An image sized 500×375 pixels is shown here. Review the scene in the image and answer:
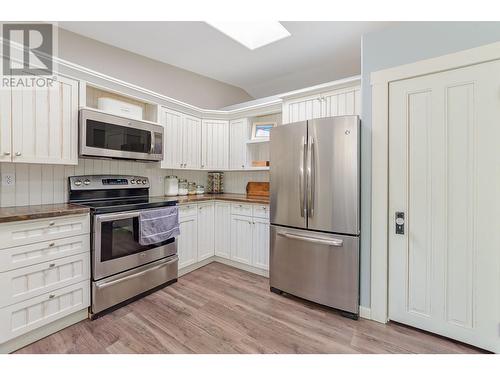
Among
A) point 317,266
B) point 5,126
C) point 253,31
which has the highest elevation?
point 253,31

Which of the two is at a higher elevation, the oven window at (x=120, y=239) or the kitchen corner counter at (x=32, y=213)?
the kitchen corner counter at (x=32, y=213)

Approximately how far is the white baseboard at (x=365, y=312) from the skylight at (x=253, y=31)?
289 centimetres

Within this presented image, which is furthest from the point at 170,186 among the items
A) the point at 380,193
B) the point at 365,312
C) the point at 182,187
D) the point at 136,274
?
the point at 365,312

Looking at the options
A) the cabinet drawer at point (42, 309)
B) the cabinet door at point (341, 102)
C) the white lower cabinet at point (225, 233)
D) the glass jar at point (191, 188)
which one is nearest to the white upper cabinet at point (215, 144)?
the glass jar at point (191, 188)

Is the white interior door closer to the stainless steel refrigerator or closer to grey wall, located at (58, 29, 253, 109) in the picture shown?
the stainless steel refrigerator

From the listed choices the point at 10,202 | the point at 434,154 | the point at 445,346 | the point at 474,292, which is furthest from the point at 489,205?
the point at 10,202

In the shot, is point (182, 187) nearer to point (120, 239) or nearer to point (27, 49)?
point (120, 239)

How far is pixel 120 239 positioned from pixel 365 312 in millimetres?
2346

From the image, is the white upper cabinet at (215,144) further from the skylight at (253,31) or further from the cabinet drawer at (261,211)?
the skylight at (253,31)

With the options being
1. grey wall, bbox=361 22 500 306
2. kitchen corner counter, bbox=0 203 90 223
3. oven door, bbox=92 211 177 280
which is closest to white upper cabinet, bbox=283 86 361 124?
grey wall, bbox=361 22 500 306

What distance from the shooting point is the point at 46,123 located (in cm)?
206

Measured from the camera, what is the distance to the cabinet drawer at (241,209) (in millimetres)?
3076

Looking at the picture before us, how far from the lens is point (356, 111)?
99.0 inches

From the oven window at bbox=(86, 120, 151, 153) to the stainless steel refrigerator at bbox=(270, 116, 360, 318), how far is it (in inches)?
59.3
